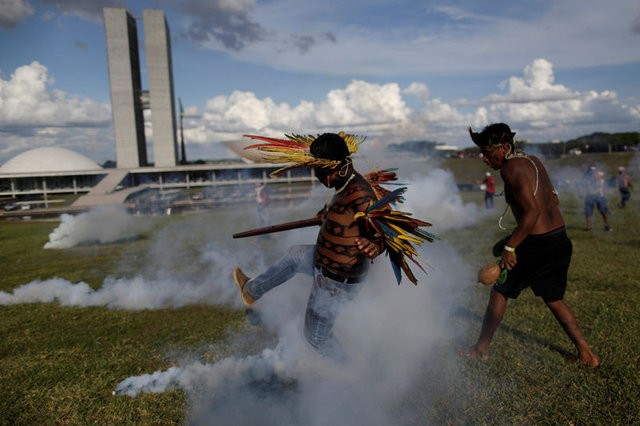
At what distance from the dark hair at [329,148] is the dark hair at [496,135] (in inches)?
58.0

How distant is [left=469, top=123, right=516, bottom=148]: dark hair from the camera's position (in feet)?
12.9

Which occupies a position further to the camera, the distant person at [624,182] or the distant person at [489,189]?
the distant person at [489,189]

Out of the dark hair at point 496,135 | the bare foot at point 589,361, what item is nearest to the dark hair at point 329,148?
the dark hair at point 496,135

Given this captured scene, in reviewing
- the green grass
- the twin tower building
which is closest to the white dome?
the twin tower building

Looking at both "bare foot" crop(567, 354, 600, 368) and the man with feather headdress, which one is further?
"bare foot" crop(567, 354, 600, 368)

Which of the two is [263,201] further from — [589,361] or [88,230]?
[589,361]

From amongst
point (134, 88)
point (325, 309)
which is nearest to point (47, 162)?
point (134, 88)

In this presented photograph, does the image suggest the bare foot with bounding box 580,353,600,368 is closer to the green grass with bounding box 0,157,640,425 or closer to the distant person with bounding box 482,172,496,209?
the green grass with bounding box 0,157,640,425

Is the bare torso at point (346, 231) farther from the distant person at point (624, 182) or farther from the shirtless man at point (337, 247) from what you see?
the distant person at point (624, 182)

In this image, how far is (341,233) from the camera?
3.21 m

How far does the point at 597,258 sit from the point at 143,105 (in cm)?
6929

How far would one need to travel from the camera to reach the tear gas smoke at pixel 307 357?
325 centimetres

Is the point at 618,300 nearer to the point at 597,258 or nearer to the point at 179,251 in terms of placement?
the point at 597,258

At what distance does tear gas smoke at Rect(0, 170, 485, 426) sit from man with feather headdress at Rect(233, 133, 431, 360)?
1.14ft
